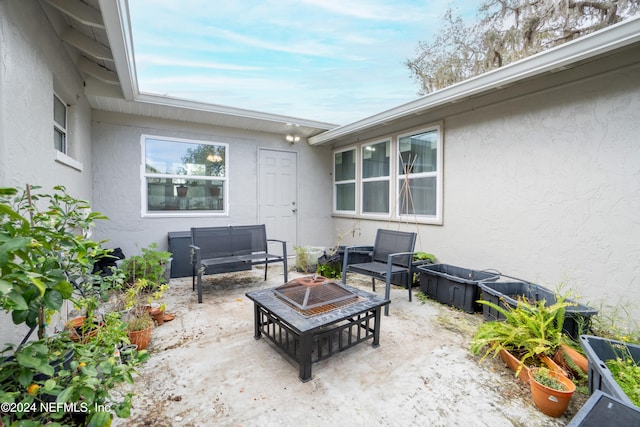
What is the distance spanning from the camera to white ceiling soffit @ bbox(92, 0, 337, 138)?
2281 mm

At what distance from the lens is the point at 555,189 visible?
3061mm

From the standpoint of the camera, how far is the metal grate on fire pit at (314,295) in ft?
7.50

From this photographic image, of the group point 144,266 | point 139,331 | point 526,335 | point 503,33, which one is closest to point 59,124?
point 144,266

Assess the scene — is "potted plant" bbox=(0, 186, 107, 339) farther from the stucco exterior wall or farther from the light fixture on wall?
the light fixture on wall

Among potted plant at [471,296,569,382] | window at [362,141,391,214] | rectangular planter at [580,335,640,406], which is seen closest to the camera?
rectangular planter at [580,335,640,406]

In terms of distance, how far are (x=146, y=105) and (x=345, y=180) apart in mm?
3801

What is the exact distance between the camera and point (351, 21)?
6090mm

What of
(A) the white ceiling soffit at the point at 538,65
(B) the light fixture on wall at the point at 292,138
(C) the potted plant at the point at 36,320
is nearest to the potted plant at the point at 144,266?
(C) the potted plant at the point at 36,320

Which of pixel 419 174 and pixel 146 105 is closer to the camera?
pixel 146 105

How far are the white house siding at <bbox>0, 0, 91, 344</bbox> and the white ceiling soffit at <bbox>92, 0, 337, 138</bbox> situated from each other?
47 cm

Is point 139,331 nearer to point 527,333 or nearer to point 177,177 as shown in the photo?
point 527,333

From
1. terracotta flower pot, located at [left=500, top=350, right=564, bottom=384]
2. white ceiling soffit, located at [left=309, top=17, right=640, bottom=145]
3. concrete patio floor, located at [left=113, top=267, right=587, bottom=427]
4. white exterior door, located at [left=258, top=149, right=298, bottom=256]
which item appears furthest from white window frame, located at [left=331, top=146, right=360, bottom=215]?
terracotta flower pot, located at [left=500, top=350, right=564, bottom=384]

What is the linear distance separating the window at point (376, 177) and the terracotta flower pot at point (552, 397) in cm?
359

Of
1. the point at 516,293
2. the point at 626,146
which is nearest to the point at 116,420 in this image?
the point at 516,293
